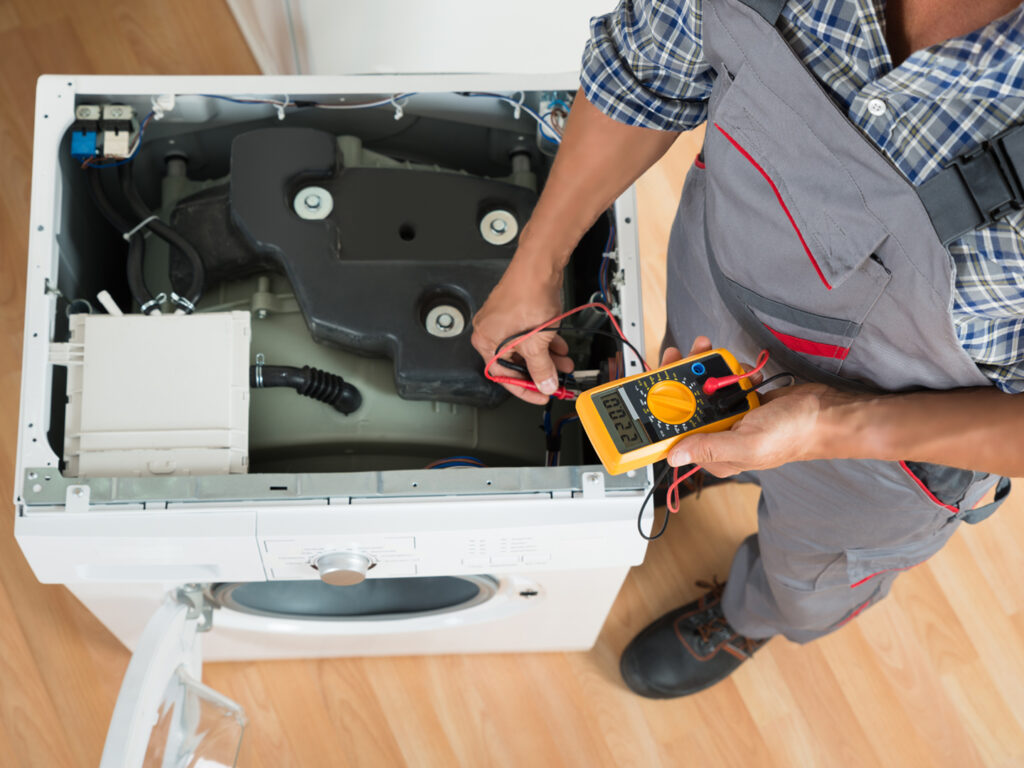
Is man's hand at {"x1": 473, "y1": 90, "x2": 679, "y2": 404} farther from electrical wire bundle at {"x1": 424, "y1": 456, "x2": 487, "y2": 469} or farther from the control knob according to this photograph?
the control knob

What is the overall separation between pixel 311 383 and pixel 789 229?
1.69 feet

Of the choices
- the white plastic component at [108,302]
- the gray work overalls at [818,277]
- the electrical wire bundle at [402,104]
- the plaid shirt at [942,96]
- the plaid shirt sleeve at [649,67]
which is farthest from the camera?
the electrical wire bundle at [402,104]

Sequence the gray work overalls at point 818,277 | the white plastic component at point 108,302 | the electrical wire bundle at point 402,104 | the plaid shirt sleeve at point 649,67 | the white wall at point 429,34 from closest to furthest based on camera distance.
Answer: the gray work overalls at point 818,277, the plaid shirt sleeve at point 649,67, the white plastic component at point 108,302, the electrical wire bundle at point 402,104, the white wall at point 429,34

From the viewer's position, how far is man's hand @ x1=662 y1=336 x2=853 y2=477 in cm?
76

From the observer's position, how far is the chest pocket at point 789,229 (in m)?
0.65

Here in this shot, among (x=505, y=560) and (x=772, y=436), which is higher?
(x=772, y=436)

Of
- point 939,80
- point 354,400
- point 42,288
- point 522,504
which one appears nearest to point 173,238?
point 42,288

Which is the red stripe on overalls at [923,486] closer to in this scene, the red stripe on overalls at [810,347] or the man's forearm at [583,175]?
the red stripe on overalls at [810,347]

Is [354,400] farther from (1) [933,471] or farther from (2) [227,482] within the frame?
(1) [933,471]

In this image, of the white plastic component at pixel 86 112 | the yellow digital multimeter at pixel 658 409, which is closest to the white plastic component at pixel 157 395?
the white plastic component at pixel 86 112

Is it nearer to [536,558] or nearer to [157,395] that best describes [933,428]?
[536,558]

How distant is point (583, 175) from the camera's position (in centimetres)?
89

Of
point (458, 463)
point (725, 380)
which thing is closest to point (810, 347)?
point (725, 380)

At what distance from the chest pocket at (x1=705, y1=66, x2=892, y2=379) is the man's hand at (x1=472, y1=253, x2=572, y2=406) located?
0.18 metres
